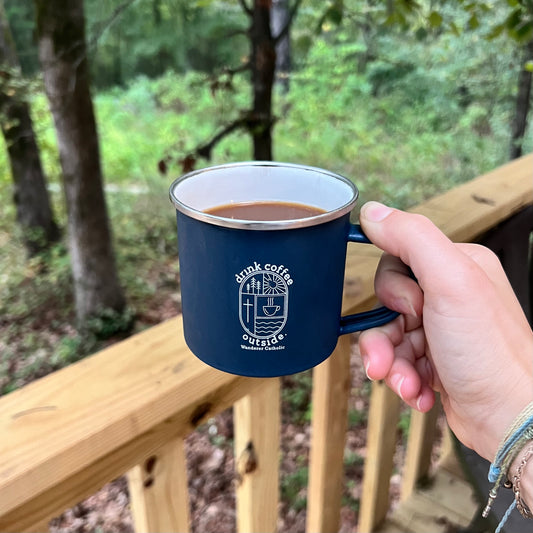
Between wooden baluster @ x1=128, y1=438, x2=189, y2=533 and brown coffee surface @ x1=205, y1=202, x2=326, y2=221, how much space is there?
331 millimetres

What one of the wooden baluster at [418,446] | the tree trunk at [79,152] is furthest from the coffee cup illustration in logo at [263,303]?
the tree trunk at [79,152]

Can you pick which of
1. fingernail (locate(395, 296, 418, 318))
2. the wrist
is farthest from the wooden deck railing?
the wrist

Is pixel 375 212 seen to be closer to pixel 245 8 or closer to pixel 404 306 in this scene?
pixel 404 306

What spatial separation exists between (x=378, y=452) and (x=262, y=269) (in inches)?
A: 36.2

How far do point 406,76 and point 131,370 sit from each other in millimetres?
7872

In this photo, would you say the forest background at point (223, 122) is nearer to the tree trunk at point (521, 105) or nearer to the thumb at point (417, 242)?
the tree trunk at point (521, 105)

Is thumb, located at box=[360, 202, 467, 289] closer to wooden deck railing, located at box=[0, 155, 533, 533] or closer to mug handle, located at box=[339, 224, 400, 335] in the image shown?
mug handle, located at box=[339, 224, 400, 335]

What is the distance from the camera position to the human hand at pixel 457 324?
28.5 inches

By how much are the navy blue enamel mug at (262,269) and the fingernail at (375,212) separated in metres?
0.04

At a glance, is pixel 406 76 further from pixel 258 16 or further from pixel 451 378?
pixel 451 378

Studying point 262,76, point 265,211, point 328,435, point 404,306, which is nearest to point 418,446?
point 328,435

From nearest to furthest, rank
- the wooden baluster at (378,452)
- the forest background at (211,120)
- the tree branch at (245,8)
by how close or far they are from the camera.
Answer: the wooden baluster at (378,452) → the tree branch at (245,8) → the forest background at (211,120)

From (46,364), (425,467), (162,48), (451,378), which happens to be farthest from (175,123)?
(451,378)

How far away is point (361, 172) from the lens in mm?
6203
